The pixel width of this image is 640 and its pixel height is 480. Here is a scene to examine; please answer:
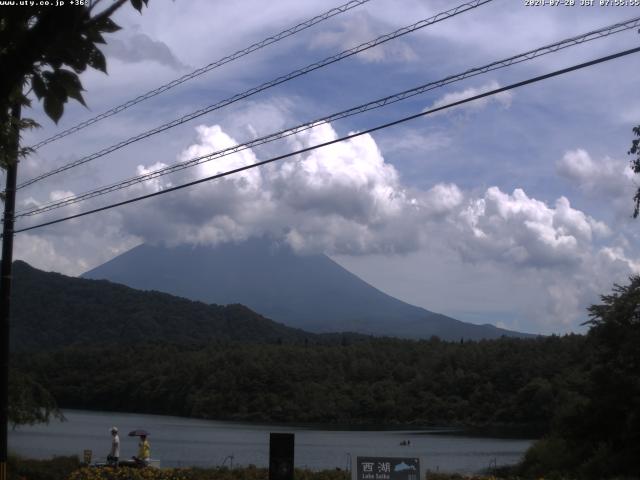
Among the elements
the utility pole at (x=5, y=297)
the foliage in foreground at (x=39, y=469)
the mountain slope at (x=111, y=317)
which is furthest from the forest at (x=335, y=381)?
the utility pole at (x=5, y=297)

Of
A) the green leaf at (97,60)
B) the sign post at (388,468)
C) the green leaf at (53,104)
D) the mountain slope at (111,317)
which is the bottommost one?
the sign post at (388,468)

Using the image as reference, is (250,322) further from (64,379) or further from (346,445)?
(346,445)

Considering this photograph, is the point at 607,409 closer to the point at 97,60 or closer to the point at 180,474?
the point at 180,474

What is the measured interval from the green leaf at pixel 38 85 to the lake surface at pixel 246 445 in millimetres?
30733

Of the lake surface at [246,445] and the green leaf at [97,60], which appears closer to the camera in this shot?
the green leaf at [97,60]

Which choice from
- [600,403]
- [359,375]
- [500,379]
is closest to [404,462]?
[600,403]

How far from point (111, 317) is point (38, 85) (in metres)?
149

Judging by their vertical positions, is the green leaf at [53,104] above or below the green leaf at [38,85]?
below

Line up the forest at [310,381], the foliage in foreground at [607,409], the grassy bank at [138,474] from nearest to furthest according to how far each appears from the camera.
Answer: the grassy bank at [138,474], the foliage in foreground at [607,409], the forest at [310,381]

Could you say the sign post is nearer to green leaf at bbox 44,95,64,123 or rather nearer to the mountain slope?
green leaf at bbox 44,95,64,123

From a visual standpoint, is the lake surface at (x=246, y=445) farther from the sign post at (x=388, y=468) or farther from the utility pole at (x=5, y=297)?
the sign post at (x=388, y=468)

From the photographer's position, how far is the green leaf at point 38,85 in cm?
441

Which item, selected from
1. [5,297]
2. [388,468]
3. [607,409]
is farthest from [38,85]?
[607,409]

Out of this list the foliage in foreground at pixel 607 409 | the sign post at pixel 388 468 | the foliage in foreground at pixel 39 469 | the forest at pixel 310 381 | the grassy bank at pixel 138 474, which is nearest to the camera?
the sign post at pixel 388 468
